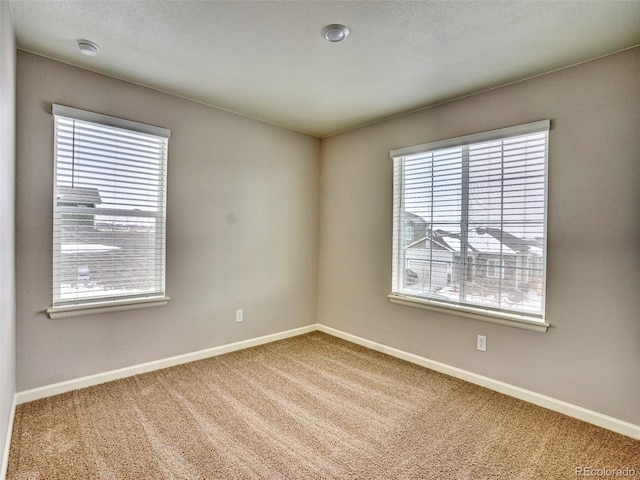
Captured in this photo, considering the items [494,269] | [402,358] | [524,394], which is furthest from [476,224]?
[402,358]

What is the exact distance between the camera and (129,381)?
271cm

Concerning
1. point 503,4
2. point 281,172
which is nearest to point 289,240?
point 281,172

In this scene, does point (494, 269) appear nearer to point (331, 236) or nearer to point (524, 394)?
point (524, 394)

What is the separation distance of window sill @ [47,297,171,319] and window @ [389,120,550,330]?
226cm

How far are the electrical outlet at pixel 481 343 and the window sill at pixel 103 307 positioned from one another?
108 inches

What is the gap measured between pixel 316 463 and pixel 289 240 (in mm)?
2501

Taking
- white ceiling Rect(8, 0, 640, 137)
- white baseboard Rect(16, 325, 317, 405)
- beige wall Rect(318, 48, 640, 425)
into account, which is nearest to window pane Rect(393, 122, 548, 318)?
beige wall Rect(318, 48, 640, 425)

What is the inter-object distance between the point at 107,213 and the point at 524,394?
11.8ft

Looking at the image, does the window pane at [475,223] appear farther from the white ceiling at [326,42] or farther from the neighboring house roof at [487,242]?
the white ceiling at [326,42]

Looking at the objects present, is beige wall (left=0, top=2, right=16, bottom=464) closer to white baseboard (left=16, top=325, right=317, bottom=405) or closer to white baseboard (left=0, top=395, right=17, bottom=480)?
white baseboard (left=0, top=395, right=17, bottom=480)

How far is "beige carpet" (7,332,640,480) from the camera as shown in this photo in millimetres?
1775

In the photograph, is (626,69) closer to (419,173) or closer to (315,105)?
(419,173)

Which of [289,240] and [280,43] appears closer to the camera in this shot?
[280,43]

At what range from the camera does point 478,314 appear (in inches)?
110
